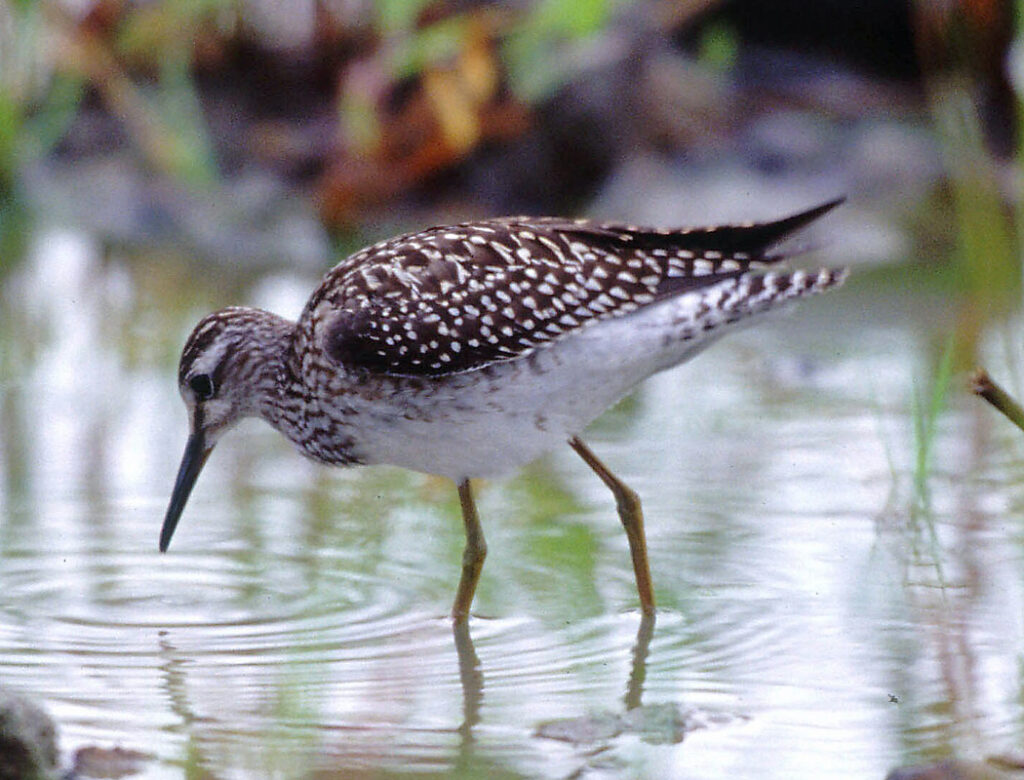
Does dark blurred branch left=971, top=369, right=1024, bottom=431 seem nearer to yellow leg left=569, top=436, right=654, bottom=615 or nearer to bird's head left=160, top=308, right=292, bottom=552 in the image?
yellow leg left=569, top=436, right=654, bottom=615

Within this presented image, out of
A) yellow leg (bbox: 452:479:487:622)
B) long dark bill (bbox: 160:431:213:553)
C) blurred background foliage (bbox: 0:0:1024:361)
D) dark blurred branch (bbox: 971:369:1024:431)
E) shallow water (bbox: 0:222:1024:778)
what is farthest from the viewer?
blurred background foliage (bbox: 0:0:1024:361)

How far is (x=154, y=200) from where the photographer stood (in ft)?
45.2

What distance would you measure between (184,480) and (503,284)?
1.43m

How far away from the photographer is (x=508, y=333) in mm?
5867

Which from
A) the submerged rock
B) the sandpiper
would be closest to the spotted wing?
the sandpiper

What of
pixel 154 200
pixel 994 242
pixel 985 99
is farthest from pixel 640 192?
pixel 994 242

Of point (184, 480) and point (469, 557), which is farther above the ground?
point (184, 480)

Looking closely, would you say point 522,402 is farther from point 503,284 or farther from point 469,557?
point 469,557

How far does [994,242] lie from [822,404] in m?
3.32

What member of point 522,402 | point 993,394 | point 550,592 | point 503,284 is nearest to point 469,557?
point 550,592

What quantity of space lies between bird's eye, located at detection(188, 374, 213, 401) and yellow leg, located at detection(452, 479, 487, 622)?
1.09 m

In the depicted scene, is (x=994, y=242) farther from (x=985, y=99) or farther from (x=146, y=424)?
(x=985, y=99)

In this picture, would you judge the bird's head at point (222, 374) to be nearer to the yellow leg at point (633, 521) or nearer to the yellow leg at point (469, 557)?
the yellow leg at point (469, 557)

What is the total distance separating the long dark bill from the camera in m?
6.27
